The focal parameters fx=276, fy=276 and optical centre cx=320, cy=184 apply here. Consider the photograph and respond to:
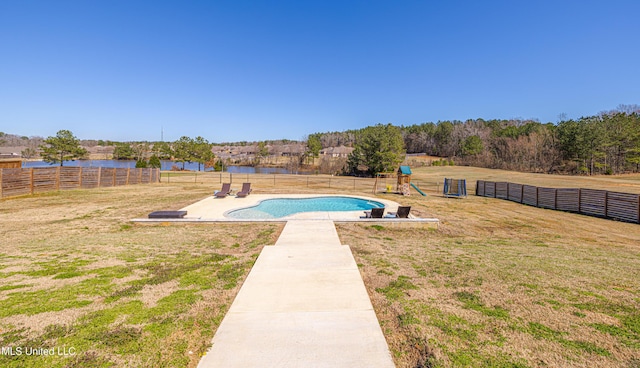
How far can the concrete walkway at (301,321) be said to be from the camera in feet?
9.91

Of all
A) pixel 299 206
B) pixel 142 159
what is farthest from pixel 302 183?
pixel 142 159

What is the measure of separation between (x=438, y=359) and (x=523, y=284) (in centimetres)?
327

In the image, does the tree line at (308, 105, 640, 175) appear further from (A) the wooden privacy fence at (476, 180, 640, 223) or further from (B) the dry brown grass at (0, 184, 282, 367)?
(B) the dry brown grass at (0, 184, 282, 367)

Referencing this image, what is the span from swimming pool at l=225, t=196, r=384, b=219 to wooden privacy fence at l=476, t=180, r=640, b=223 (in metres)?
10.7

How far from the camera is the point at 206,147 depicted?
61500 millimetres

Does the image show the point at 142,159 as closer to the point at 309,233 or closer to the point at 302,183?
the point at 302,183

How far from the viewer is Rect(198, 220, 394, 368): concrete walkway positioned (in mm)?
3021

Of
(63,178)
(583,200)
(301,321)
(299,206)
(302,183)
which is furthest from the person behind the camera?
(302,183)

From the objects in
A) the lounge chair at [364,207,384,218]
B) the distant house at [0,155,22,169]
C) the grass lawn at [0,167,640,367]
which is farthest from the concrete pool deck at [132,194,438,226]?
the distant house at [0,155,22,169]

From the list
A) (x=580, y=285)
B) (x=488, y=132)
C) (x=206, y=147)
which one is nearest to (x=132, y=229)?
(x=580, y=285)

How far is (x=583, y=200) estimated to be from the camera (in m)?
15.4

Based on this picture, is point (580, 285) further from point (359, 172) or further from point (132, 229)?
point (359, 172)

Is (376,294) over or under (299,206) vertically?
under

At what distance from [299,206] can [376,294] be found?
1161 centimetres
